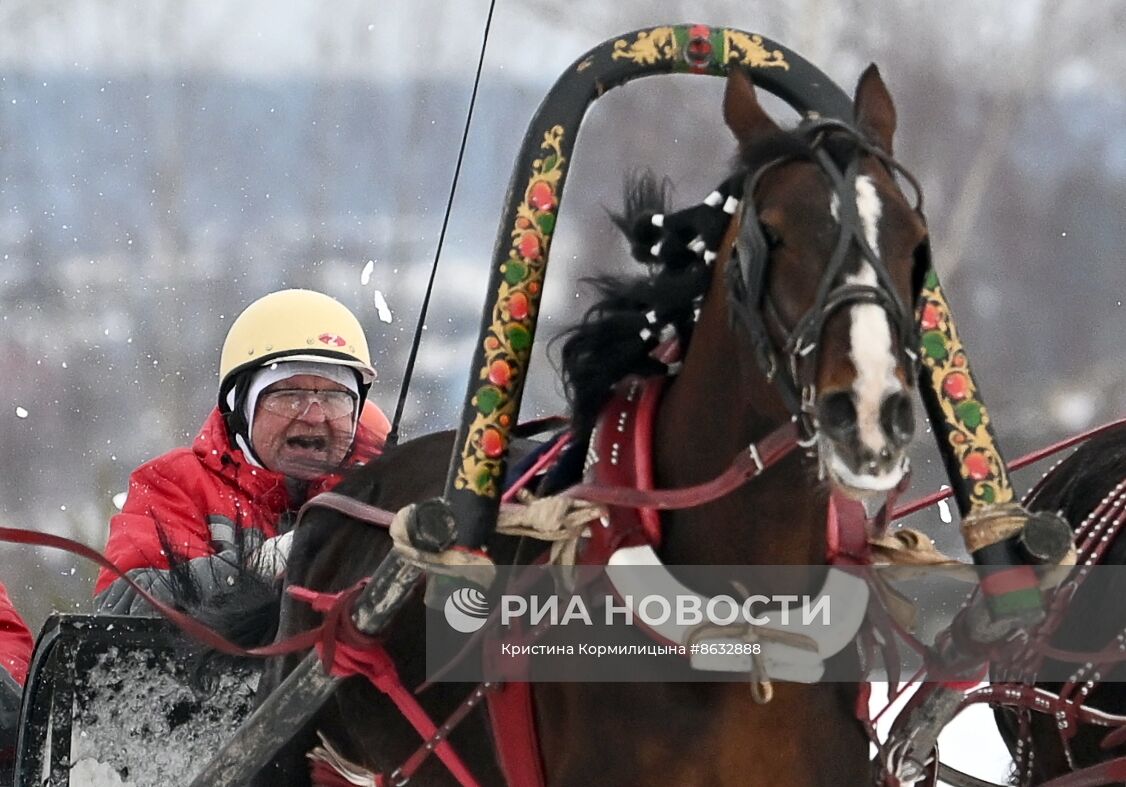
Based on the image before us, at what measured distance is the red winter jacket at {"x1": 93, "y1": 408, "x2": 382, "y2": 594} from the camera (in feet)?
12.3

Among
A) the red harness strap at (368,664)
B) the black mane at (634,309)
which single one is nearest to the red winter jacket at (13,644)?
the red harness strap at (368,664)

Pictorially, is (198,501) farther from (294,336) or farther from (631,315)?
(631,315)

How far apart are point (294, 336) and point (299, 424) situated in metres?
0.19

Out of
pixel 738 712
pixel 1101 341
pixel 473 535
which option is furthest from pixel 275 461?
pixel 1101 341

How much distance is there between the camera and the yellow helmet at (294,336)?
395cm

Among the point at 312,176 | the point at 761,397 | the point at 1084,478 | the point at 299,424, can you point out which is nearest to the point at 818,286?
the point at 761,397

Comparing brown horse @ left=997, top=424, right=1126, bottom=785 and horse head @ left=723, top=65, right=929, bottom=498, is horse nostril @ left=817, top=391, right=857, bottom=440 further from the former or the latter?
brown horse @ left=997, top=424, right=1126, bottom=785

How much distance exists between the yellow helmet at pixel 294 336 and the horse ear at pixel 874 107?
1.86m

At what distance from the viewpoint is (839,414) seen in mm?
1982

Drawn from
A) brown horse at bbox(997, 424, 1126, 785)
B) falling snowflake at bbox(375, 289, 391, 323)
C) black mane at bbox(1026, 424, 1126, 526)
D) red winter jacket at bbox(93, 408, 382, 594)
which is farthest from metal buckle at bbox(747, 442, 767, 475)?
falling snowflake at bbox(375, 289, 391, 323)

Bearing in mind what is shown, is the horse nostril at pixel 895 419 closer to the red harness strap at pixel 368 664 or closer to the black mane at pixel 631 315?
the black mane at pixel 631 315

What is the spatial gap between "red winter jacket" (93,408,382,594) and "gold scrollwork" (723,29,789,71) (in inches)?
55.7

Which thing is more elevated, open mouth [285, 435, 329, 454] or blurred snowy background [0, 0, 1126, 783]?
blurred snowy background [0, 0, 1126, 783]

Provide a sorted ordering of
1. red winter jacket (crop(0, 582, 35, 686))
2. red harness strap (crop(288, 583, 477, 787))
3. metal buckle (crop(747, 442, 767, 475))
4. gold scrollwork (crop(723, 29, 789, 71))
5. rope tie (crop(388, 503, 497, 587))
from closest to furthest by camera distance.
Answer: metal buckle (crop(747, 442, 767, 475)), rope tie (crop(388, 503, 497, 587)), gold scrollwork (crop(723, 29, 789, 71)), red harness strap (crop(288, 583, 477, 787)), red winter jacket (crop(0, 582, 35, 686))
